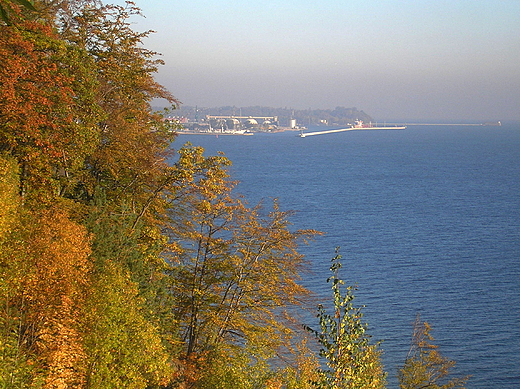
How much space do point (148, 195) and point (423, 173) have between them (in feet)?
300

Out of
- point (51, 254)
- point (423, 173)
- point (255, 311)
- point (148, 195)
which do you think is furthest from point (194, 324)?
point (423, 173)

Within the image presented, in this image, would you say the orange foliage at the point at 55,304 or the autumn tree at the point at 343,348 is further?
the orange foliage at the point at 55,304

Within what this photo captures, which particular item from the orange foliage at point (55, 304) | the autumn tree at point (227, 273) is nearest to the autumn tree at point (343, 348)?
the orange foliage at point (55, 304)

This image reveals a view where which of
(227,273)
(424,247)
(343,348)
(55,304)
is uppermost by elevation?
(343,348)

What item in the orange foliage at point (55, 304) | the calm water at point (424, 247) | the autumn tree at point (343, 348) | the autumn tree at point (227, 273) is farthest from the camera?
the calm water at point (424, 247)

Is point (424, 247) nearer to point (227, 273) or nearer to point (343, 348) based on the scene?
point (227, 273)

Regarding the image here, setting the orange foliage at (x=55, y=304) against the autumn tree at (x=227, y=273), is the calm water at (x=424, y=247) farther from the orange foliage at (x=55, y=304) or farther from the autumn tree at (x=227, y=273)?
the orange foliage at (x=55, y=304)

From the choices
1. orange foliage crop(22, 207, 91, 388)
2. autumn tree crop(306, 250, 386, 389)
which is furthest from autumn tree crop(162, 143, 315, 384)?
autumn tree crop(306, 250, 386, 389)

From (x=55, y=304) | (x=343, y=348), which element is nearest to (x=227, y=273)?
(x=55, y=304)

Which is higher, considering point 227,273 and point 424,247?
point 227,273

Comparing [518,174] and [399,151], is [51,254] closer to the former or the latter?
[518,174]

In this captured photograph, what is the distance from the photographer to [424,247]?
51.7 meters

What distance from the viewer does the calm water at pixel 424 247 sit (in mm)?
32781

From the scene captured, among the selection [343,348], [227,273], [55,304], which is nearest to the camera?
[343,348]
